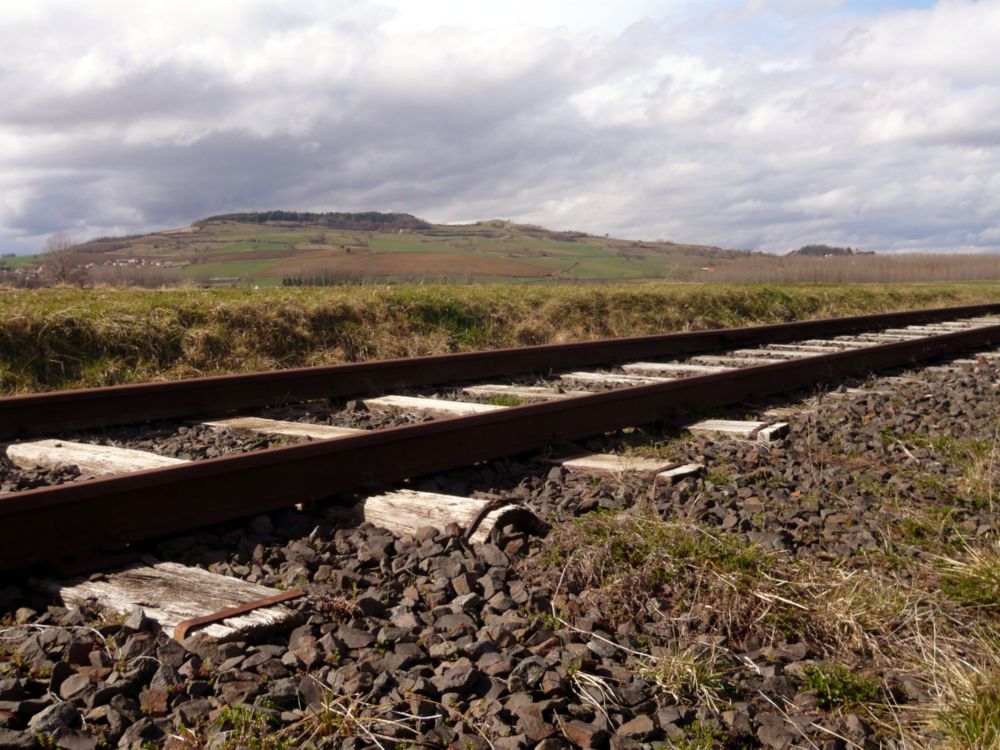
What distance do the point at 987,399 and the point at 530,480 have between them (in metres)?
4.34

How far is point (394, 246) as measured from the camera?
48156 millimetres

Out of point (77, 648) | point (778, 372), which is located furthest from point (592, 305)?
point (77, 648)

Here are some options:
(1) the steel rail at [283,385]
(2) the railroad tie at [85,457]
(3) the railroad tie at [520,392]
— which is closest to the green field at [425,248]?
(1) the steel rail at [283,385]

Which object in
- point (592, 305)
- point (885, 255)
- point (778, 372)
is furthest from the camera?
point (885, 255)

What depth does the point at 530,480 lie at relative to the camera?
4.68m

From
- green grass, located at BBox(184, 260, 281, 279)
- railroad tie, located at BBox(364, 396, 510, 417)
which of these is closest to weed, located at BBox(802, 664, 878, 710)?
railroad tie, located at BBox(364, 396, 510, 417)

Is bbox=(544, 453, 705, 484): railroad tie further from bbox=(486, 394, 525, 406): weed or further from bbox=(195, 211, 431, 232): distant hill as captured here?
bbox=(195, 211, 431, 232): distant hill

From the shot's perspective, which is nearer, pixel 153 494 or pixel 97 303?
pixel 153 494

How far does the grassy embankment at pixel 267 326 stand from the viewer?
8.05 meters

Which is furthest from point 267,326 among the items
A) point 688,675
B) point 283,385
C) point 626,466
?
point 688,675

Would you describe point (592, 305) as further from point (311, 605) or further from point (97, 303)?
point (311, 605)

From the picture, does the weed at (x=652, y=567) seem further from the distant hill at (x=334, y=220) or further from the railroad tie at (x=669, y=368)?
the distant hill at (x=334, y=220)

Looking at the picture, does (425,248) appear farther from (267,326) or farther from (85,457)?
(85,457)

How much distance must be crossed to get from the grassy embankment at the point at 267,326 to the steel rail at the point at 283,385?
185cm
